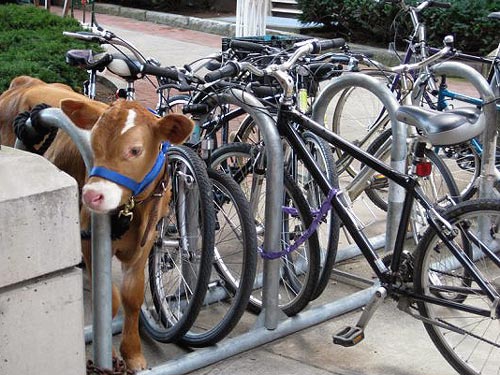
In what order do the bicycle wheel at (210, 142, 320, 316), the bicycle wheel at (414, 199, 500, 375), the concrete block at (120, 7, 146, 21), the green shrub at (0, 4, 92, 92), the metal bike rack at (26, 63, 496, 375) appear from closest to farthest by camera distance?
the metal bike rack at (26, 63, 496, 375) < the bicycle wheel at (414, 199, 500, 375) < the bicycle wheel at (210, 142, 320, 316) < the green shrub at (0, 4, 92, 92) < the concrete block at (120, 7, 146, 21)

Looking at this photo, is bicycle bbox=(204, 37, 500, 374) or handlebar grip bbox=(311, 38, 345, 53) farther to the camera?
handlebar grip bbox=(311, 38, 345, 53)

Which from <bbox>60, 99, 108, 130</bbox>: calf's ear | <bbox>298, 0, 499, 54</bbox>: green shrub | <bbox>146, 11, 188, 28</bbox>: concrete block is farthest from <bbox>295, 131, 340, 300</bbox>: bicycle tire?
<bbox>146, 11, 188, 28</bbox>: concrete block

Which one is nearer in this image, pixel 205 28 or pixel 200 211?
pixel 200 211

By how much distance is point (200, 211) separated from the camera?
3.96m

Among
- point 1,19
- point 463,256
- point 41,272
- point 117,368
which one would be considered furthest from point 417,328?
point 1,19

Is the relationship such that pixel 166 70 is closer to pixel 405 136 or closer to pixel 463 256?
pixel 405 136

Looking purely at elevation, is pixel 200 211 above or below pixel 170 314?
above

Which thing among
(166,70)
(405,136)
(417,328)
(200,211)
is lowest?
(417,328)

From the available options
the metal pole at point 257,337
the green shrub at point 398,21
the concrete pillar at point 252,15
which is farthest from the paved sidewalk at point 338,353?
the green shrub at point 398,21

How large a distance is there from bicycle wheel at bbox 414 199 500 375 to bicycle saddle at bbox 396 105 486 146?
30 cm

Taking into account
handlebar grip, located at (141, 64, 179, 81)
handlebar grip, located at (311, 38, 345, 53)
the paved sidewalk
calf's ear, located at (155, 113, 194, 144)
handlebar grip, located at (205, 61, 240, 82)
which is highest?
handlebar grip, located at (311, 38, 345, 53)

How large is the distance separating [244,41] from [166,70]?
845 mm

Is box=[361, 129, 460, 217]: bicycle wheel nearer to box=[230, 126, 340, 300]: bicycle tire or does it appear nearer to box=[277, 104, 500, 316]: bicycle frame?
box=[230, 126, 340, 300]: bicycle tire

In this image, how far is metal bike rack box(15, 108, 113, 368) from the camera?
3055 mm
